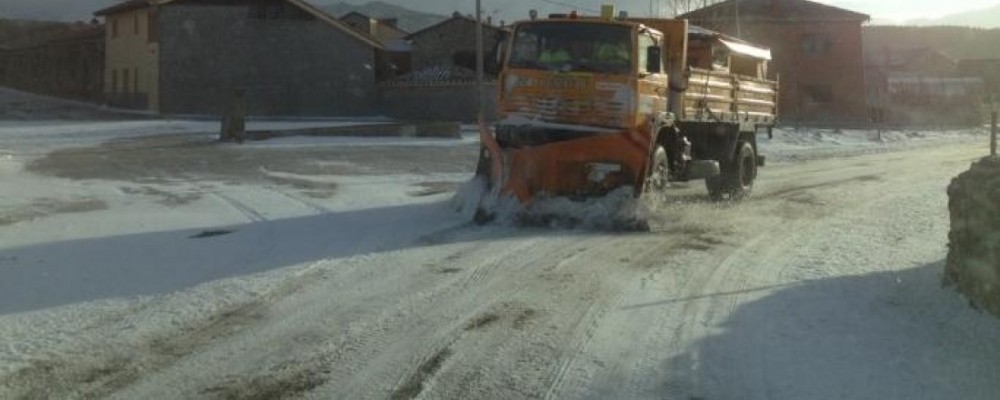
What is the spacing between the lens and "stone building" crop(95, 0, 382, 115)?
1953 inches

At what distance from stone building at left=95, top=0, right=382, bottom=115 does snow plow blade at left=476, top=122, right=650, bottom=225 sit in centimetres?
3987

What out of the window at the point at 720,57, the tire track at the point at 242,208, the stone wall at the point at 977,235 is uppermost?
the window at the point at 720,57

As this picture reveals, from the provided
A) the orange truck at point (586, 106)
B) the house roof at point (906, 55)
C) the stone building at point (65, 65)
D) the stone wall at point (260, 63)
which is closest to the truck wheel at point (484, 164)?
the orange truck at point (586, 106)

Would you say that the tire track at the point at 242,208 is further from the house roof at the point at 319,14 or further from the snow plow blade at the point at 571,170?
the house roof at the point at 319,14

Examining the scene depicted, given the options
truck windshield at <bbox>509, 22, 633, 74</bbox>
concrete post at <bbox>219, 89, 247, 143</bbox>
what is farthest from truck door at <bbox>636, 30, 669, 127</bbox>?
concrete post at <bbox>219, 89, 247, 143</bbox>

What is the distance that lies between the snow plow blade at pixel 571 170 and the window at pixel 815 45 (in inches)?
1989

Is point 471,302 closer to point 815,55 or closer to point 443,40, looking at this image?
point 443,40

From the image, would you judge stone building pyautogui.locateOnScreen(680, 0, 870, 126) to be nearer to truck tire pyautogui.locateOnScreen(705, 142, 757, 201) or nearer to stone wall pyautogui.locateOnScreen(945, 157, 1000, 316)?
truck tire pyautogui.locateOnScreen(705, 142, 757, 201)

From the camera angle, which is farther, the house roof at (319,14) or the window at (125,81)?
the window at (125,81)

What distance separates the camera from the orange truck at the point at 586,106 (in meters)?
12.4

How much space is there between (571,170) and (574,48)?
5.36ft

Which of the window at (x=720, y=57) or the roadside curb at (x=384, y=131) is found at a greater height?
the window at (x=720, y=57)

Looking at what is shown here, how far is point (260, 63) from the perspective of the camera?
5116 cm

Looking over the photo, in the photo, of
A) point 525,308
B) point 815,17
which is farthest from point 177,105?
point 525,308
